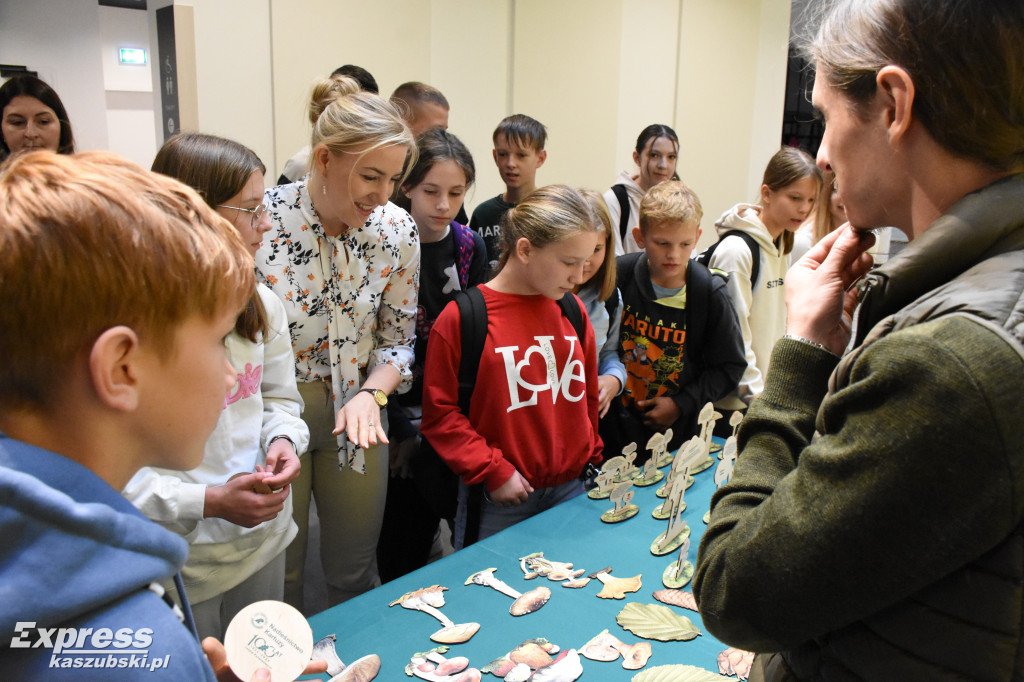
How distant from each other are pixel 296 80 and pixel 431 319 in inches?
69.7

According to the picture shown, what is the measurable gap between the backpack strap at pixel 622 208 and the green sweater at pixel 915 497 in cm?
288

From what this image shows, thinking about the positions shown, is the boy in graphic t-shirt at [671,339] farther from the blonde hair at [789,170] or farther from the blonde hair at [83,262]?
the blonde hair at [83,262]

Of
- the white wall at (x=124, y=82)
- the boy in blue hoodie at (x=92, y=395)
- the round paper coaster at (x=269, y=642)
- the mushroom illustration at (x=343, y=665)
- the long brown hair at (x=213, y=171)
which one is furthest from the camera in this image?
the white wall at (x=124, y=82)

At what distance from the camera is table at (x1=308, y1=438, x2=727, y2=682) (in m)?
1.32

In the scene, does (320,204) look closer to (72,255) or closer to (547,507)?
(547,507)

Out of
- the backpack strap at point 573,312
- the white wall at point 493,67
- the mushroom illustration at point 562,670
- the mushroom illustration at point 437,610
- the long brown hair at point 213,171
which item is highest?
the white wall at point 493,67

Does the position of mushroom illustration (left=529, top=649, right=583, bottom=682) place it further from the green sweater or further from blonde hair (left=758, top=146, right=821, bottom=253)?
blonde hair (left=758, top=146, right=821, bottom=253)

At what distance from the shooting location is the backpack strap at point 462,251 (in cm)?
255

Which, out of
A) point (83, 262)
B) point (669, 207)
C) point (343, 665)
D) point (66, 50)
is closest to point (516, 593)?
point (343, 665)

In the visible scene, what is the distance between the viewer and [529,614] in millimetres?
1440

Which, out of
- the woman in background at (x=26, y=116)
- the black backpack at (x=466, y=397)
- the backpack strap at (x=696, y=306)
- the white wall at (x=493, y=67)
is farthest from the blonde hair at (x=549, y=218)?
the woman in background at (x=26, y=116)

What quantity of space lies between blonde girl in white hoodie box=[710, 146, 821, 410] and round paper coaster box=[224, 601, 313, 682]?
2.23 meters

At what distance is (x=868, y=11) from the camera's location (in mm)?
713

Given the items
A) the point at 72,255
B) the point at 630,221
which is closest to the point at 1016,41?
the point at 72,255
